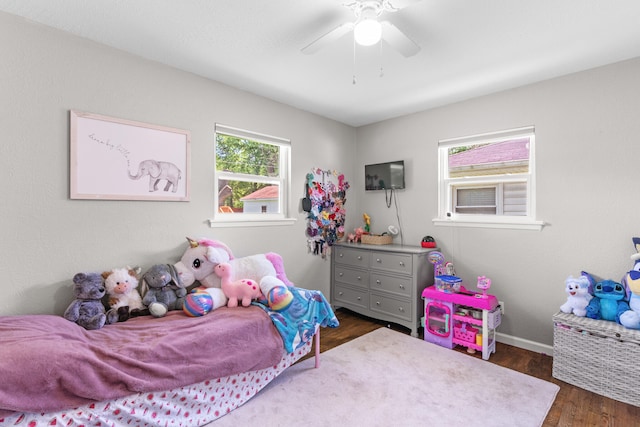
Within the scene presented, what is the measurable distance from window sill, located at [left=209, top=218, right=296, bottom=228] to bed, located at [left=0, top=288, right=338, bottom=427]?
835mm

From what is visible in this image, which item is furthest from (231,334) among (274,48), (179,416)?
(274,48)

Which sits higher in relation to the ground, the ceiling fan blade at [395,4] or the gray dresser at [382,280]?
the ceiling fan blade at [395,4]

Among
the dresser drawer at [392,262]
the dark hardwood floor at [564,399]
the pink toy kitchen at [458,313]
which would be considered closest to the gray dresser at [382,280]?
the dresser drawer at [392,262]

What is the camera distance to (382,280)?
11.1ft

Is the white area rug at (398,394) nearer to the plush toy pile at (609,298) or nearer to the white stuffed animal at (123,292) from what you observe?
the plush toy pile at (609,298)

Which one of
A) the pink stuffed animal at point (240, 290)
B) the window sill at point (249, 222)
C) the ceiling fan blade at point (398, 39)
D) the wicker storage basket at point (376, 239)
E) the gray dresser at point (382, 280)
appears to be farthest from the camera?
the wicker storage basket at point (376, 239)

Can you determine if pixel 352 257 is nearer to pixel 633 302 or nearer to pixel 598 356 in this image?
pixel 598 356

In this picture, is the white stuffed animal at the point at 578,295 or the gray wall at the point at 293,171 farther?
the white stuffed animal at the point at 578,295

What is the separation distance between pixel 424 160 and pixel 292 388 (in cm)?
260

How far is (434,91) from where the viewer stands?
299 cm

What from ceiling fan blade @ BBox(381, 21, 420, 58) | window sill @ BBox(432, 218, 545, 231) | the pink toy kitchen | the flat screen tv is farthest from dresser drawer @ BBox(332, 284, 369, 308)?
ceiling fan blade @ BBox(381, 21, 420, 58)

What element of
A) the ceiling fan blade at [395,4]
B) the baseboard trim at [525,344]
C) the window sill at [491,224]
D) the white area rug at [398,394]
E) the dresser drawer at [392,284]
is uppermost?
the ceiling fan blade at [395,4]

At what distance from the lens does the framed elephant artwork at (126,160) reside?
211 centimetres

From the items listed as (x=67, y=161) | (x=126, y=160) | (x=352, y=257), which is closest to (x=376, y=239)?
(x=352, y=257)
